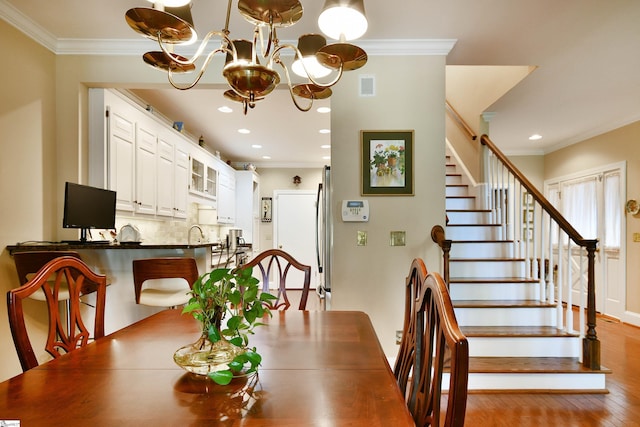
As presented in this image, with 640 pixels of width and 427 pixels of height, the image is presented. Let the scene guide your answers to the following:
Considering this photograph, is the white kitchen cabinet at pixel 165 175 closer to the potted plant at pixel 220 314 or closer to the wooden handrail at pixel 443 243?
the wooden handrail at pixel 443 243

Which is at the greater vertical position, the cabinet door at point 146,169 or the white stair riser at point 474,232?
the cabinet door at point 146,169

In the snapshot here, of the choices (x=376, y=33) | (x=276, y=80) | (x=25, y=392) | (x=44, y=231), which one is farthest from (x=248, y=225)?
(x=25, y=392)

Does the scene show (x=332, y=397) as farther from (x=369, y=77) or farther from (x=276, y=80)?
(x=369, y=77)

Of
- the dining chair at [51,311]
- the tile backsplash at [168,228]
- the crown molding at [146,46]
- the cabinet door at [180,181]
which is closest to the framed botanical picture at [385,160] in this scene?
the crown molding at [146,46]

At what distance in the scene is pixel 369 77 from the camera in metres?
2.87

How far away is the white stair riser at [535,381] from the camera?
2.55m

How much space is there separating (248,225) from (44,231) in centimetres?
423

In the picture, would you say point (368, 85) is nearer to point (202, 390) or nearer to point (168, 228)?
point (202, 390)

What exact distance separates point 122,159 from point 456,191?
3.87 metres

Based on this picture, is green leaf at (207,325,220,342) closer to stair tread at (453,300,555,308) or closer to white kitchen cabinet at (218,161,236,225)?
stair tread at (453,300,555,308)

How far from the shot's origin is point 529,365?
2617 millimetres

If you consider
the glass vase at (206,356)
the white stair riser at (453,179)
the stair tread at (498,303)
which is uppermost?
the white stair riser at (453,179)

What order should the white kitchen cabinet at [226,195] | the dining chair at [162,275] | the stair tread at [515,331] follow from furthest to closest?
the white kitchen cabinet at [226,195] < the stair tread at [515,331] < the dining chair at [162,275]

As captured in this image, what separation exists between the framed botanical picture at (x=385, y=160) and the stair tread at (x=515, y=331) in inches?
48.6
